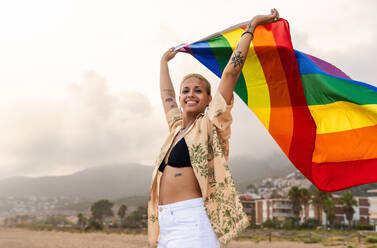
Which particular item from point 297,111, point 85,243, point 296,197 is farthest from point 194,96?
point 296,197

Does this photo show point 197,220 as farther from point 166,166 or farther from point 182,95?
point 182,95

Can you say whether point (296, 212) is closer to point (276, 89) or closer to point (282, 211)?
point (282, 211)

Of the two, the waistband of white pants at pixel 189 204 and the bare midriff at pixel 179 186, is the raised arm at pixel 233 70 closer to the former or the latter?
the bare midriff at pixel 179 186

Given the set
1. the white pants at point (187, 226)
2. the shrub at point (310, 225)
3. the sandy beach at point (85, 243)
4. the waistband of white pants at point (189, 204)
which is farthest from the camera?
the shrub at point (310, 225)

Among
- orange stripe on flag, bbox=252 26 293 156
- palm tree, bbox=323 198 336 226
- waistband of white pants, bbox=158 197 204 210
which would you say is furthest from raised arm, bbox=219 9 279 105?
palm tree, bbox=323 198 336 226

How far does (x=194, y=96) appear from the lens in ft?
8.78

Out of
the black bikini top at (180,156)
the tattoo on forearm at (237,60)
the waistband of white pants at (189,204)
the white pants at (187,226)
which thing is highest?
the tattoo on forearm at (237,60)

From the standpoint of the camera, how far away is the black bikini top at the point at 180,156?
2.43 m

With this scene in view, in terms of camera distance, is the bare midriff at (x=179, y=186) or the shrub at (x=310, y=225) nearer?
the bare midriff at (x=179, y=186)

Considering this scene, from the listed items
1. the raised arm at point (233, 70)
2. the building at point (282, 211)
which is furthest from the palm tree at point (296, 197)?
the raised arm at point (233, 70)

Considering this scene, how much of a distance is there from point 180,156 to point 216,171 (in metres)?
0.28

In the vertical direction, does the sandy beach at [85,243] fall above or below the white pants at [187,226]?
→ below

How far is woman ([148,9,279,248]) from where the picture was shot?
88.2 inches

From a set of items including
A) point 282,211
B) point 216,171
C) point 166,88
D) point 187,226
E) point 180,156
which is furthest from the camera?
point 282,211
